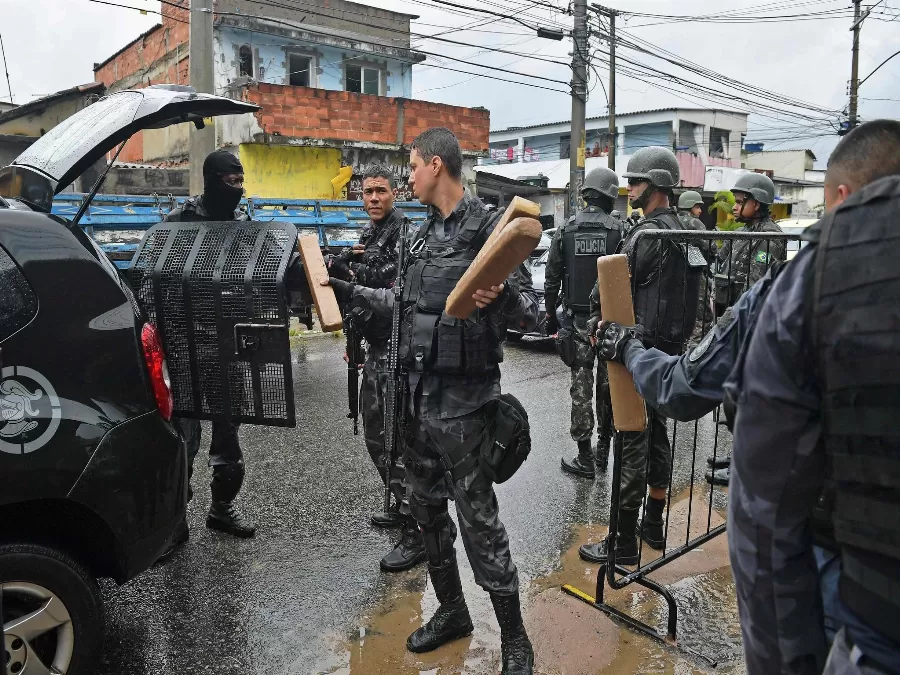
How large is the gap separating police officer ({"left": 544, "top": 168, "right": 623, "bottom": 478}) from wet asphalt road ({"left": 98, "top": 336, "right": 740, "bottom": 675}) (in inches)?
14.8

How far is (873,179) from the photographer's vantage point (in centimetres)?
137

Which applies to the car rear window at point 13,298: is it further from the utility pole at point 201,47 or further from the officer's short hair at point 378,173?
the utility pole at point 201,47

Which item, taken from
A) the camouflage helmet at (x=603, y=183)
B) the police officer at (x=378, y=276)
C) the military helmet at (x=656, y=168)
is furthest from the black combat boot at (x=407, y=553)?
the camouflage helmet at (x=603, y=183)

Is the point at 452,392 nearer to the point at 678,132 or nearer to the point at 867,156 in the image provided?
the point at 867,156

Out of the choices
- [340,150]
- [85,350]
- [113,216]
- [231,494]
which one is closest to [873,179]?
[85,350]

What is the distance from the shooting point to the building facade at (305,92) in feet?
62.4

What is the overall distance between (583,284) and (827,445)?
12.5ft

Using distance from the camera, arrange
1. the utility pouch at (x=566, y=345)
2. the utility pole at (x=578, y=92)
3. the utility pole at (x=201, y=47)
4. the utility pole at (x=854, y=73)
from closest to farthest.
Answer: the utility pouch at (x=566, y=345)
the utility pole at (x=201, y=47)
the utility pole at (x=578, y=92)
the utility pole at (x=854, y=73)

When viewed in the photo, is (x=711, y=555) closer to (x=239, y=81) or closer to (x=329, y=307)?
(x=329, y=307)

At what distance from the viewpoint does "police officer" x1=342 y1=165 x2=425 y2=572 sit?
3.84 m

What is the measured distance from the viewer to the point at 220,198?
3896 millimetres

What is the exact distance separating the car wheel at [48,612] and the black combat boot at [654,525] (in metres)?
2.68

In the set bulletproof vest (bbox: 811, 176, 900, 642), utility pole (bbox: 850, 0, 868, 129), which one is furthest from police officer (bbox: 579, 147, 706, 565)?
utility pole (bbox: 850, 0, 868, 129)

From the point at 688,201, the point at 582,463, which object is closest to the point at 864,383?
the point at 582,463
